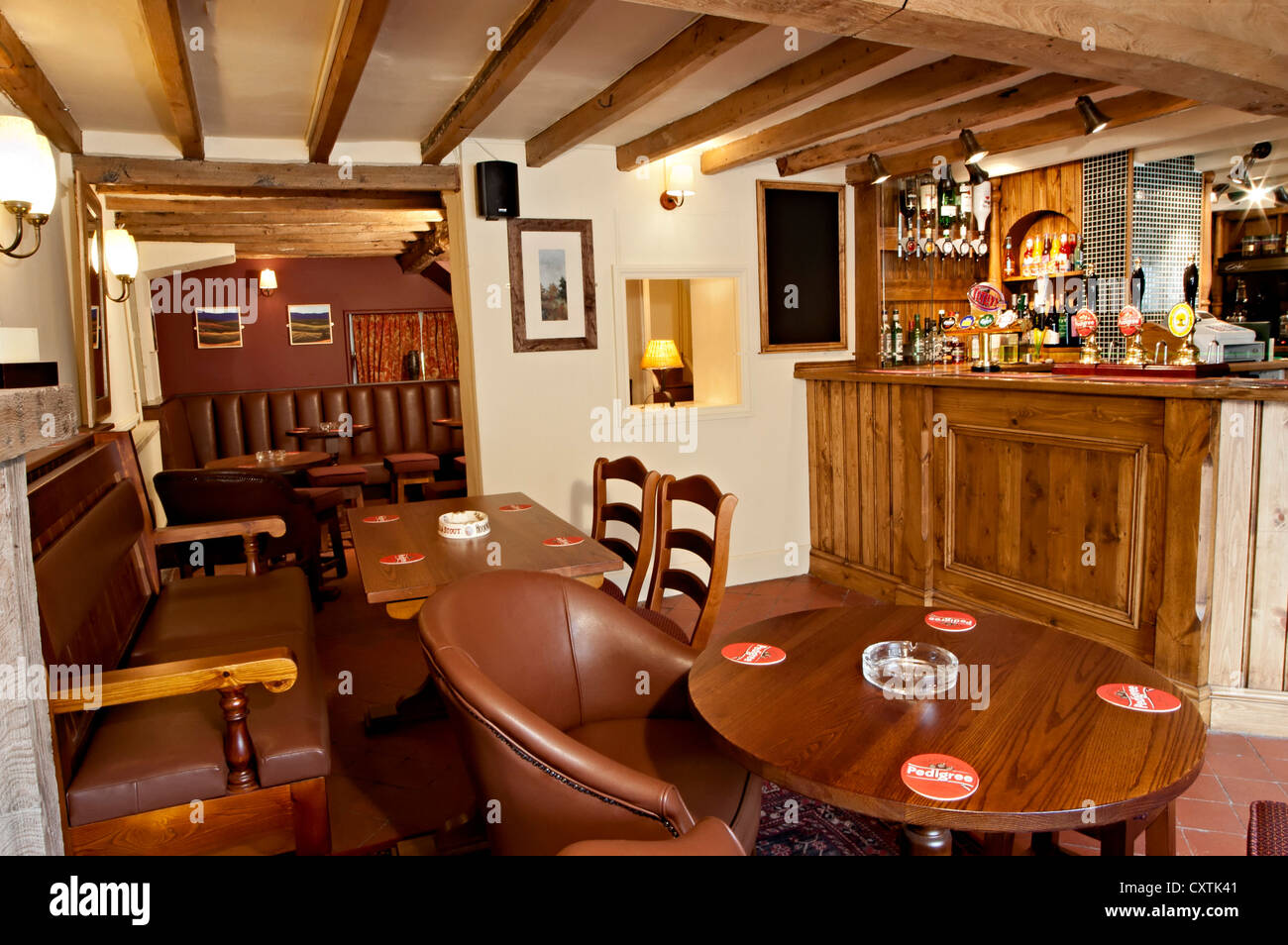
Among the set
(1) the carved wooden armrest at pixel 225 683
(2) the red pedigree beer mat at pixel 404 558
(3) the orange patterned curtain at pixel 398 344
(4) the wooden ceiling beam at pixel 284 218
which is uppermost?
(4) the wooden ceiling beam at pixel 284 218

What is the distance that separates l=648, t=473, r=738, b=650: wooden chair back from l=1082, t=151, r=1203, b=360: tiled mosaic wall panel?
543cm

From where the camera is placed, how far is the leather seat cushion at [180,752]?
207 centimetres

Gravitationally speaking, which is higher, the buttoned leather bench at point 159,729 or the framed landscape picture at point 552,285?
the framed landscape picture at point 552,285

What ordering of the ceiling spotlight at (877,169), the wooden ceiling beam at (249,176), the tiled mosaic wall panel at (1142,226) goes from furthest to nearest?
1. the tiled mosaic wall panel at (1142,226)
2. the ceiling spotlight at (877,169)
3. the wooden ceiling beam at (249,176)

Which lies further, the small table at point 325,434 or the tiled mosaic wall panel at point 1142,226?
the small table at point 325,434

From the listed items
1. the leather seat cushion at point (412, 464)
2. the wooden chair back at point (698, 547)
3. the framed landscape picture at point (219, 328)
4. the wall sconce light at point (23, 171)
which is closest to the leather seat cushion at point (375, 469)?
the leather seat cushion at point (412, 464)

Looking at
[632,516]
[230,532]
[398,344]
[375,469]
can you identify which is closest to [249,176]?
[230,532]

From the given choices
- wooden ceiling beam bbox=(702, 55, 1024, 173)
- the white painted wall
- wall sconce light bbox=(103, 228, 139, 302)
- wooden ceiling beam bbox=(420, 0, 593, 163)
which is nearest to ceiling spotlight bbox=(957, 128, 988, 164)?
wooden ceiling beam bbox=(702, 55, 1024, 173)

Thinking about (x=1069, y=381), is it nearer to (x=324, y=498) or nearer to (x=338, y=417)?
(x=324, y=498)

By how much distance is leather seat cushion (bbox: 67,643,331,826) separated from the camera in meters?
2.07

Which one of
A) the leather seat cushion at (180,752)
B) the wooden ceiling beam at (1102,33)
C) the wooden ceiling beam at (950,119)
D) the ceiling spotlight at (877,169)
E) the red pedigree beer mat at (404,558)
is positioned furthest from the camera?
the ceiling spotlight at (877,169)

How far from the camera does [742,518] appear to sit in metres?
5.60

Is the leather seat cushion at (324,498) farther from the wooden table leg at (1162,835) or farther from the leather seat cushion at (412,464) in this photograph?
the wooden table leg at (1162,835)

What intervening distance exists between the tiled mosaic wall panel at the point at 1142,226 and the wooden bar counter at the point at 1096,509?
9.07 feet
